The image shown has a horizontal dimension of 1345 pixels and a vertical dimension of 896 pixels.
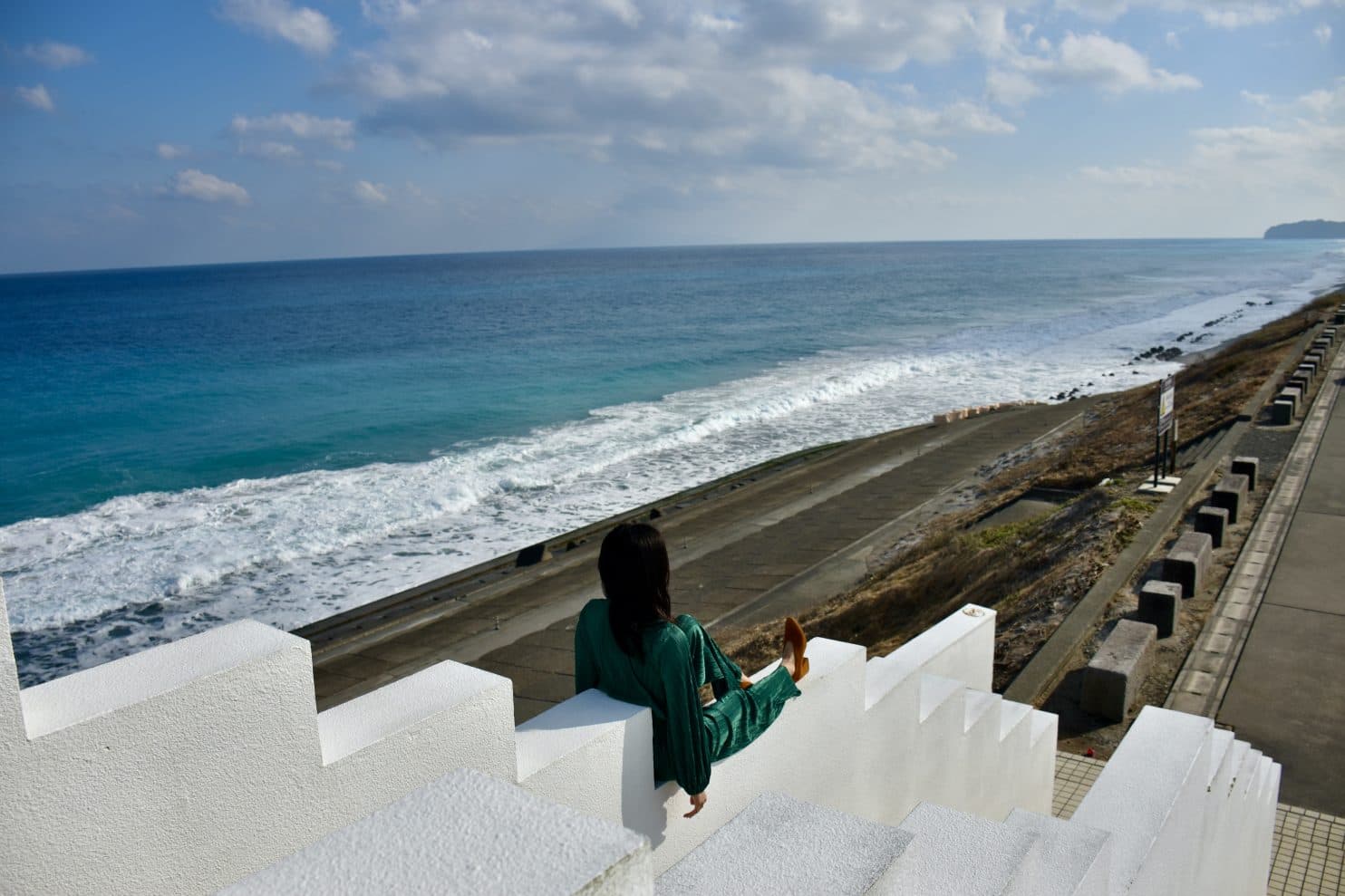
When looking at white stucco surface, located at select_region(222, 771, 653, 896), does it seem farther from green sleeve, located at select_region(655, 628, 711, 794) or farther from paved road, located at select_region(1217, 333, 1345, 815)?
paved road, located at select_region(1217, 333, 1345, 815)

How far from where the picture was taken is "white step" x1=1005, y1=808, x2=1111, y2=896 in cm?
254

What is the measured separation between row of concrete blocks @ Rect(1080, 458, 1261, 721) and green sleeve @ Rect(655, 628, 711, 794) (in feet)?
17.4

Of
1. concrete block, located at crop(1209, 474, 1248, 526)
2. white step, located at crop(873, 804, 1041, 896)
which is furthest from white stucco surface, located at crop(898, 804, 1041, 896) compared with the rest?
concrete block, located at crop(1209, 474, 1248, 526)

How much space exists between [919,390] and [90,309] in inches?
4056

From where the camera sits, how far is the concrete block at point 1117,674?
7.29 m

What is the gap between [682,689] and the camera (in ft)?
10.4

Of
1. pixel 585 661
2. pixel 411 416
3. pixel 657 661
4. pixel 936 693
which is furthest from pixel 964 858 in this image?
pixel 411 416

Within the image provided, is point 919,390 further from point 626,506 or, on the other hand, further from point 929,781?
point 929,781

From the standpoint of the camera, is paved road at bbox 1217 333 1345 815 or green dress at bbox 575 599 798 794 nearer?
green dress at bbox 575 599 798 794

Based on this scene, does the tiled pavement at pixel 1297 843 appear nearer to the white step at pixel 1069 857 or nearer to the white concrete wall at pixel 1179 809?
the white concrete wall at pixel 1179 809

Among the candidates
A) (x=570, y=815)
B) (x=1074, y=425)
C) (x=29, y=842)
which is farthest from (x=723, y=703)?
(x=1074, y=425)

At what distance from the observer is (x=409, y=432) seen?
33250 millimetres

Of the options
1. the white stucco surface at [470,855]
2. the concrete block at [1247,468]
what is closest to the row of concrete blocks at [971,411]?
the concrete block at [1247,468]

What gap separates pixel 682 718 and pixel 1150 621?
6.88 m
